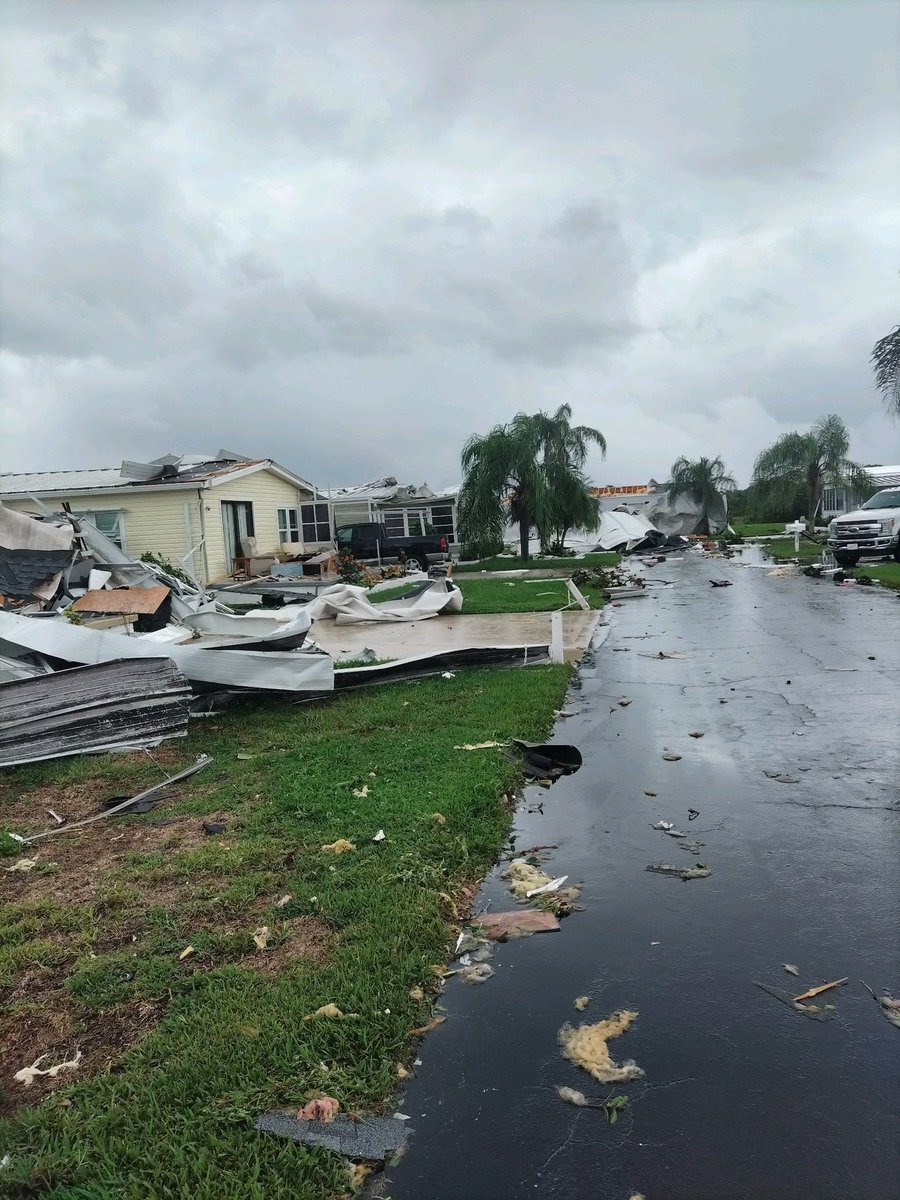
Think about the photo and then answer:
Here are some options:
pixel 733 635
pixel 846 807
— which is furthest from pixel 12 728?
pixel 733 635

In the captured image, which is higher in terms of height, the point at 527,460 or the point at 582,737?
the point at 527,460

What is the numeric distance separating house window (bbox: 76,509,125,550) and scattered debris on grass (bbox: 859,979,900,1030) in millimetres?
22572

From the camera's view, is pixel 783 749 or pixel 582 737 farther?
pixel 582 737

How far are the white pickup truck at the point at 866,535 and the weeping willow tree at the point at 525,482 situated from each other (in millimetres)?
8750

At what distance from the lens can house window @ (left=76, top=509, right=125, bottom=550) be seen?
75.6ft

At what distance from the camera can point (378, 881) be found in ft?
14.1

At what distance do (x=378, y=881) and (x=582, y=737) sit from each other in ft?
11.2

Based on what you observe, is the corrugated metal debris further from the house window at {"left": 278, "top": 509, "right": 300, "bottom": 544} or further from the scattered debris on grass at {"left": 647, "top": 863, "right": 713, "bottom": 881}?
the house window at {"left": 278, "top": 509, "right": 300, "bottom": 544}

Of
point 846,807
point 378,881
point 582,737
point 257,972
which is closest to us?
point 257,972

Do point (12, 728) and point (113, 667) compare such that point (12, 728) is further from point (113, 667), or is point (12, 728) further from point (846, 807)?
point (846, 807)

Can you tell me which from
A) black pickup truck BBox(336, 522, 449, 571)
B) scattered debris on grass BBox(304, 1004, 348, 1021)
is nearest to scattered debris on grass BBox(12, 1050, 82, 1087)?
scattered debris on grass BBox(304, 1004, 348, 1021)

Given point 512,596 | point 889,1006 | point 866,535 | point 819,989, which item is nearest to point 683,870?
point 819,989

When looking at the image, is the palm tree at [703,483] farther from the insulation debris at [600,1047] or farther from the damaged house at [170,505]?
the insulation debris at [600,1047]

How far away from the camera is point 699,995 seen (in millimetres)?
3299
